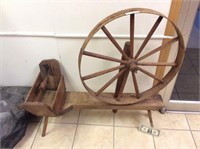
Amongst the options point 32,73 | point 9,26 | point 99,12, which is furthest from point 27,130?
point 99,12

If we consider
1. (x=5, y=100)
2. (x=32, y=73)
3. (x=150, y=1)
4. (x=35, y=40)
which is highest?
(x=150, y=1)

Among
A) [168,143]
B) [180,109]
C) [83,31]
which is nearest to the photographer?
[83,31]

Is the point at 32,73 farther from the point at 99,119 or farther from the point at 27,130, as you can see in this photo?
the point at 99,119

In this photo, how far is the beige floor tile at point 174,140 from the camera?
4.87 feet

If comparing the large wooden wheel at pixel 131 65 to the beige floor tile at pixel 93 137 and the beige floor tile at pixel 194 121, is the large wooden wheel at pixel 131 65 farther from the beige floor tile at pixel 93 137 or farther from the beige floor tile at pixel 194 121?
the beige floor tile at pixel 194 121

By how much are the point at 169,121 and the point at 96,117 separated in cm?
64

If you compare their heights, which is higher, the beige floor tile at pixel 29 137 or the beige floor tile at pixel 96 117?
the beige floor tile at pixel 96 117

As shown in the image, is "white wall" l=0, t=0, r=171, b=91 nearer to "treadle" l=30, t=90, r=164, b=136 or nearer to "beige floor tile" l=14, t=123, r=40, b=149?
"treadle" l=30, t=90, r=164, b=136

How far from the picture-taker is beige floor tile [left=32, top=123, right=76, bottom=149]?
1.50 meters

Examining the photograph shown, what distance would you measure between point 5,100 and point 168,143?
134 centimetres

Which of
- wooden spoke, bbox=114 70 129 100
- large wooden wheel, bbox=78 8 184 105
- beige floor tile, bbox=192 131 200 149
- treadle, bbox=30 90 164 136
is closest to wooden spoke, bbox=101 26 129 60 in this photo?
large wooden wheel, bbox=78 8 184 105

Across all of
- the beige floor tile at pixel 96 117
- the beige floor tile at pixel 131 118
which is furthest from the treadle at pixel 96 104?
the beige floor tile at pixel 96 117

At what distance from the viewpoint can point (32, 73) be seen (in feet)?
5.46

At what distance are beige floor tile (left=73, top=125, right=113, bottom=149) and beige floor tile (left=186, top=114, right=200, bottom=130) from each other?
688mm
